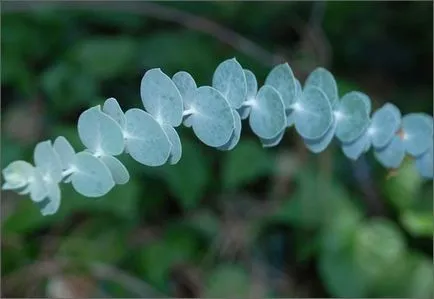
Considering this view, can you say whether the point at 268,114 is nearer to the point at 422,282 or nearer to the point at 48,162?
the point at 48,162

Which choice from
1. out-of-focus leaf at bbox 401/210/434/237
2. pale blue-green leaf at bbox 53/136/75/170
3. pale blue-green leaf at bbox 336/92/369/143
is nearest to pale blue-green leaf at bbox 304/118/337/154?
pale blue-green leaf at bbox 336/92/369/143

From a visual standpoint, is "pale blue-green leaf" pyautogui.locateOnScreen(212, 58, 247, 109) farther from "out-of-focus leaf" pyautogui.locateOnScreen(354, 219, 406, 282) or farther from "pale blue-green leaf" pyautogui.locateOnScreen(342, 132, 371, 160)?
"out-of-focus leaf" pyautogui.locateOnScreen(354, 219, 406, 282)

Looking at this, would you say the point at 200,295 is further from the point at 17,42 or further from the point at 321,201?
the point at 17,42

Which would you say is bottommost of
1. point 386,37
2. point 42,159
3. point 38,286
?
point 38,286

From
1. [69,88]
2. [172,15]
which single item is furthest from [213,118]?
[172,15]

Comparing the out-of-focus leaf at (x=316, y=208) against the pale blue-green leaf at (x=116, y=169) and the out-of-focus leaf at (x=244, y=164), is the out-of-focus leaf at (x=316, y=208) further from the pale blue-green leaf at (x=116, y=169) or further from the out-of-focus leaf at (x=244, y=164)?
the pale blue-green leaf at (x=116, y=169)

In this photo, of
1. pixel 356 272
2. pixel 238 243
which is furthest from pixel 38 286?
pixel 356 272

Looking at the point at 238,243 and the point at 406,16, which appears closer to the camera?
the point at 238,243
